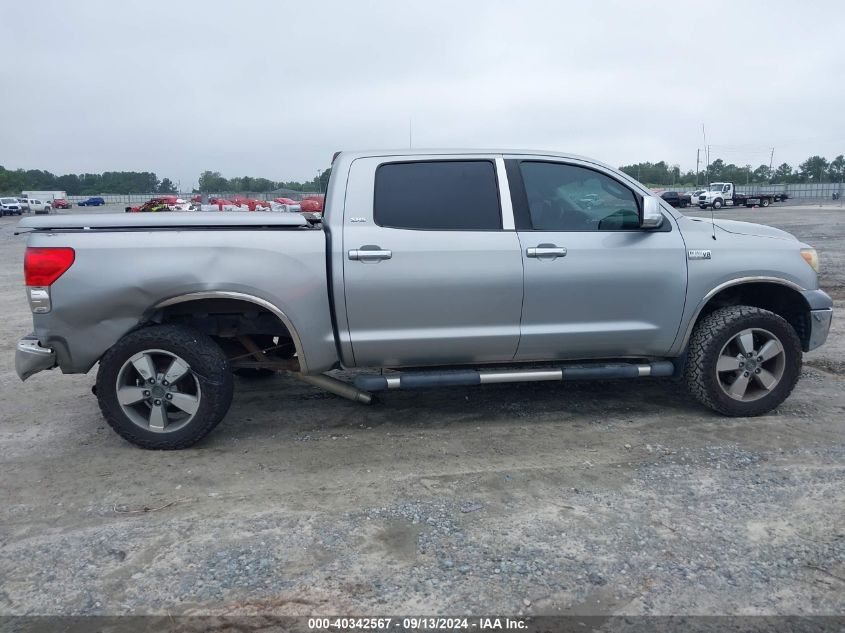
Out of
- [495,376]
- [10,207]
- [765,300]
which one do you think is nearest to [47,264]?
[495,376]

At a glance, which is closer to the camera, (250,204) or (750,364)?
(750,364)

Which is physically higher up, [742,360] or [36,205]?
[36,205]

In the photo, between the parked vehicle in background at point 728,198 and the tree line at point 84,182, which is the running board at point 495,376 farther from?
the tree line at point 84,182

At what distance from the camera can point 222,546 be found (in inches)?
135

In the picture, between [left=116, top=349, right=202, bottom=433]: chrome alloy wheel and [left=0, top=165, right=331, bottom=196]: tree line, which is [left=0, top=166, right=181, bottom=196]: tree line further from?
[left=116, top=349, right=202, bottom=433]: chrome alloy wheel

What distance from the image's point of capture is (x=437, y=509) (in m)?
3.79

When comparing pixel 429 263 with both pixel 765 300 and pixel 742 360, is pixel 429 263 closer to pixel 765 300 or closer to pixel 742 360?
pixel 742 360

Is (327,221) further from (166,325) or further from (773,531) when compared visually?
(773,531)

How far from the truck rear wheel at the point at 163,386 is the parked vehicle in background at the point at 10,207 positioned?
6559cm

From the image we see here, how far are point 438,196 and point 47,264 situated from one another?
2.52 metres

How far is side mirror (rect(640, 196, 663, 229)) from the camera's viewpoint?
4816 millimetres

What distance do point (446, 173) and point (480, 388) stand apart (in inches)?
77.9

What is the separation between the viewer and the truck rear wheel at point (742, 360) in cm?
501

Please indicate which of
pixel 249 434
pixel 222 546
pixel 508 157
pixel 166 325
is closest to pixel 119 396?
pixel 166 325
